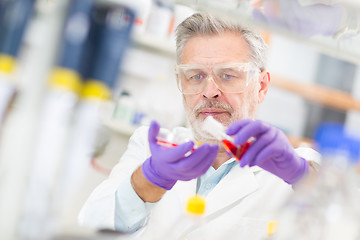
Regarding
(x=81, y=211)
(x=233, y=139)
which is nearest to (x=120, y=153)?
(x=81, y=211)

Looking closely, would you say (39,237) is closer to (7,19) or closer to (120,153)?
(7,19)

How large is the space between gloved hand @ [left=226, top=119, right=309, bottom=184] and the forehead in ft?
2.23

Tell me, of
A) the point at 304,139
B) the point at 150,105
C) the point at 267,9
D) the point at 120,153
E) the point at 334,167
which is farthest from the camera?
the point at 304,139

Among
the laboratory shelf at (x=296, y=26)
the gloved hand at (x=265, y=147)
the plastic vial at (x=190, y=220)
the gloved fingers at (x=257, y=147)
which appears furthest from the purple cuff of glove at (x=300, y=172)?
the laboratory shelf at (x=296, y=26)

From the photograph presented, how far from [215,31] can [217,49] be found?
0.11 meters

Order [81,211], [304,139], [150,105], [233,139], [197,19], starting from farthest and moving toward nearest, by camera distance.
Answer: [304,139] < [150,105] < [197,19] < [81,211] < [233,139]

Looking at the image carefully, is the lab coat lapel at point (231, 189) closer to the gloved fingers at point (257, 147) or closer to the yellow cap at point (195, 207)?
the gloved fingers at point (257, 147)

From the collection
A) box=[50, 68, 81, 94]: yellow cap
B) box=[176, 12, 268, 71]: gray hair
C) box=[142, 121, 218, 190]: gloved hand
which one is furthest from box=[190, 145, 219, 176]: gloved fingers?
box=[176, 12, 268, 71]: gray hair

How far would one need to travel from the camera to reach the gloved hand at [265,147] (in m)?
1.13

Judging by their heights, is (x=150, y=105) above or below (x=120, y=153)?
above

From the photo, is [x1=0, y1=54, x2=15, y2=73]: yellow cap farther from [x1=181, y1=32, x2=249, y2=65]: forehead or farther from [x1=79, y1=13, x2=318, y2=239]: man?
[x1=181, y1=32, x2=249, y2=65]: forehead

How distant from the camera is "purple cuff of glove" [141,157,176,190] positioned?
4.54 ft

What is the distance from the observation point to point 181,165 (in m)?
1.24

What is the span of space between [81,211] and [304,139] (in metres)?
2.23
